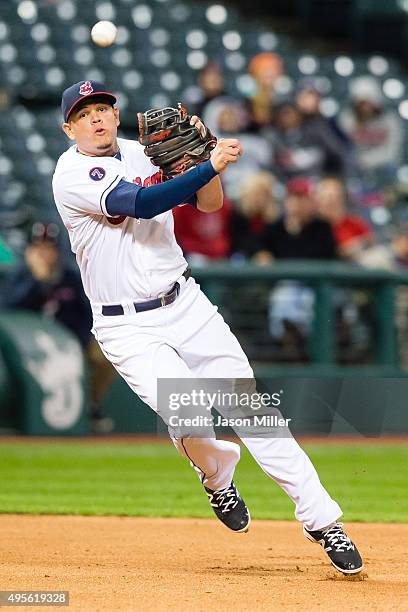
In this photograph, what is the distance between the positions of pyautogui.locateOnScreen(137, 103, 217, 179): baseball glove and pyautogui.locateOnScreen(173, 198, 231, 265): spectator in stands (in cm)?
539

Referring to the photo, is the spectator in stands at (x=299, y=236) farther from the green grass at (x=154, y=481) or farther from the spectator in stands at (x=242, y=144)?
the green grass at (x=154, y=481)

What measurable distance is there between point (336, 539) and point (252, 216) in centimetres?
594

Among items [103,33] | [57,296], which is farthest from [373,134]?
[103,33]

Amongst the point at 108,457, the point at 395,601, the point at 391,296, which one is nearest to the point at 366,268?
the point at 391,296

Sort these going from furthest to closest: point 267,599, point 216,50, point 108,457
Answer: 1. point 216,50
2. point 108,457
3. point 267,599

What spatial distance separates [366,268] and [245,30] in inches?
232

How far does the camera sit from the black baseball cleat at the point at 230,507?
5.11m

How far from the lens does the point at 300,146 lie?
1205cm

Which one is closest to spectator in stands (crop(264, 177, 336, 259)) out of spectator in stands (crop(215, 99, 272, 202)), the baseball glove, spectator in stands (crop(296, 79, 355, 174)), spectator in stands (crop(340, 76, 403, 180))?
spectator in stands (crop(215, 99, 272, 202))

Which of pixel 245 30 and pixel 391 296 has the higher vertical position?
pixel 245 30

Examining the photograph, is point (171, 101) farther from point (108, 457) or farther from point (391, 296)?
point (108, 457)

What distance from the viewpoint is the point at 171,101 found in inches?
530

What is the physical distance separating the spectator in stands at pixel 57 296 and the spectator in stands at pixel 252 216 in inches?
56.4

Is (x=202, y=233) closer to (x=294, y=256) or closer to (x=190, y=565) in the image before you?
(x=294, y=256)
